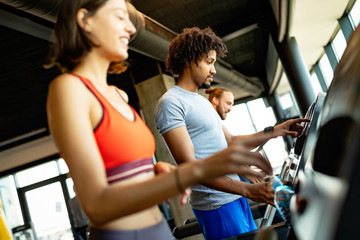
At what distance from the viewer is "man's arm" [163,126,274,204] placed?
3.65ft

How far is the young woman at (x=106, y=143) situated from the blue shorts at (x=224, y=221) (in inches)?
26.9

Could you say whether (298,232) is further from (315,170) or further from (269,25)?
(269,25)

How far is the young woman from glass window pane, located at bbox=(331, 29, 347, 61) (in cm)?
747

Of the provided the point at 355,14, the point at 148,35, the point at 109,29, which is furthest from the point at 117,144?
the point at 355,14

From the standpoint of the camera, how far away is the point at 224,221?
148 centimetres

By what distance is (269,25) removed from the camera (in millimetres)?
6473

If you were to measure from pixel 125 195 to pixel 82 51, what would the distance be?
0.42 meters

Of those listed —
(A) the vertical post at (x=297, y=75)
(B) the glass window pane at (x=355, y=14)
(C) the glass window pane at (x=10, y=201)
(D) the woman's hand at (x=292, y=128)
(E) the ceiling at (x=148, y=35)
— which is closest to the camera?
(D) the woman's hand at (x=292, y=128)

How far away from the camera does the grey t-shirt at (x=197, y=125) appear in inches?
57.8

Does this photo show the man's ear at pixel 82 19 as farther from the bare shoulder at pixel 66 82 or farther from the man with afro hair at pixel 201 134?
the man with afro hair at pixel 201 134

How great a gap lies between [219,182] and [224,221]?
28 cm

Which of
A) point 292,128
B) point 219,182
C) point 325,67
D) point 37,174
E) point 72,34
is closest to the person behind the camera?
point 72,34

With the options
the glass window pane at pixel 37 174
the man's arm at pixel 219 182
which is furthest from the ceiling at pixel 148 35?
the man's arm at pixel 219 182

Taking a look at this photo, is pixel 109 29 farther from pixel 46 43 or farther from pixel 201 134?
pixel 46 43
